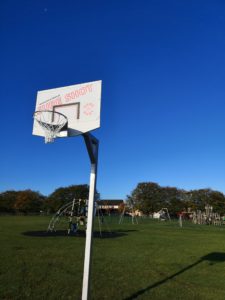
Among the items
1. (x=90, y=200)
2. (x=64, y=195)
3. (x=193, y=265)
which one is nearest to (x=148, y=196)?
(x=64, y=195)

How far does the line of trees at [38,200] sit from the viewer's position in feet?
357

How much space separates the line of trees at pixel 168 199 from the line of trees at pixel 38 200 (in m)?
20.0

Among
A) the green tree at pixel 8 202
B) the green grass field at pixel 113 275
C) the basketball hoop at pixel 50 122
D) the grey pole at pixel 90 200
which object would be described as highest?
the green tree at pixel 8 202

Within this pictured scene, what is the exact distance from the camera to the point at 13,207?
109000 millimetres

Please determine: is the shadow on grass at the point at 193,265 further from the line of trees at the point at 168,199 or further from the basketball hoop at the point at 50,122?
the line of trees at the point at 168,199

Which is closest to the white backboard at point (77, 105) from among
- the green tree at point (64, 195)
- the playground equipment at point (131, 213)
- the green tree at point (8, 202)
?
the playground equipment at point (131, 213)

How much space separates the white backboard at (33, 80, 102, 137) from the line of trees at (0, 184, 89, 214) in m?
102

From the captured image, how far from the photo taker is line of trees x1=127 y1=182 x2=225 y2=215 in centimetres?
9856

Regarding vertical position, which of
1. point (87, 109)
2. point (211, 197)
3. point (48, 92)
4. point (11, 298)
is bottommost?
point (11, 298)

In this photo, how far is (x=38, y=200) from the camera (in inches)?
4523

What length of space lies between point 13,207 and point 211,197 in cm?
6082

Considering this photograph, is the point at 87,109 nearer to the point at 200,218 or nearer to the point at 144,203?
the point at 200,218

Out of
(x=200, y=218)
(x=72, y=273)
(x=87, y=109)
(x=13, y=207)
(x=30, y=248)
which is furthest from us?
(x=13, y=207)

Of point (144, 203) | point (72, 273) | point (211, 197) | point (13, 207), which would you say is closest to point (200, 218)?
point (144, 203)
